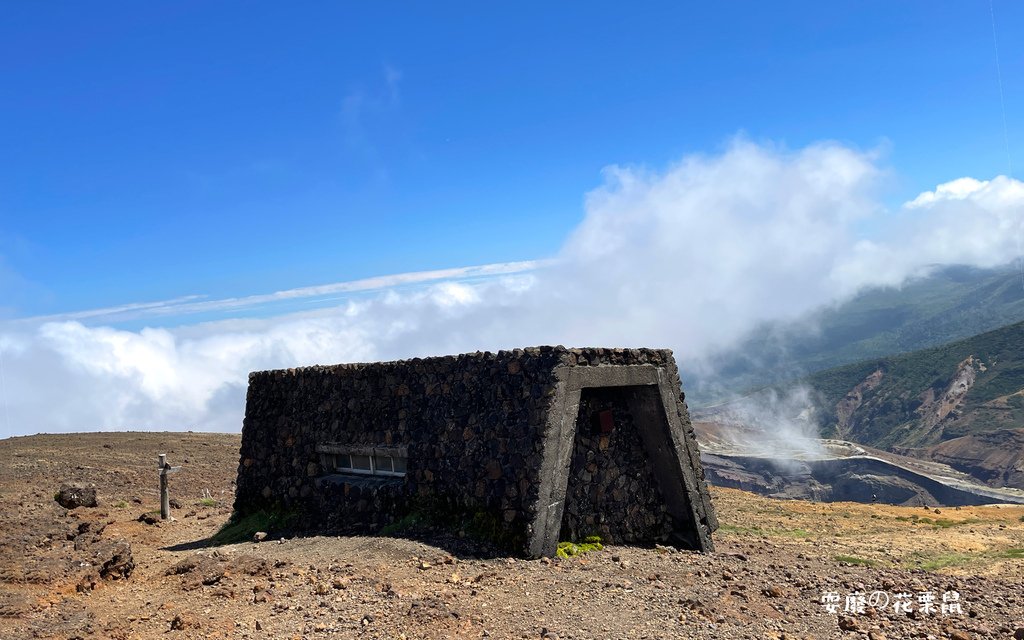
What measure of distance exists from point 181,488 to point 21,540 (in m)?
9.87

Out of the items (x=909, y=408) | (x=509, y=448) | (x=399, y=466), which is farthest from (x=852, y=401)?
(x=509, y=448)

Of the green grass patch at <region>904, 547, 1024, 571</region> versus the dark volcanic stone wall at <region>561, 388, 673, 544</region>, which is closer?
the dark volcanic stone wall at <region>561, 388, 673, 544</region>

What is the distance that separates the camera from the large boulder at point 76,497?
16.6 m

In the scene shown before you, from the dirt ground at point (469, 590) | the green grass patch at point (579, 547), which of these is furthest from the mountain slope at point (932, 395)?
the green grass patch at point (579, 547)

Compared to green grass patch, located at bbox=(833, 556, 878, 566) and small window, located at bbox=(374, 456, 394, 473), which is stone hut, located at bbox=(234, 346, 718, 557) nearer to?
small window, located at bbox=(374, 456, 394, 473)

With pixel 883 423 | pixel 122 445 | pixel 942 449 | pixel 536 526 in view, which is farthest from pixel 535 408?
pixel 883 423

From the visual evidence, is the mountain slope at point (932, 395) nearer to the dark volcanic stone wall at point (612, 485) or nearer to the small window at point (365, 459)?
the dark volcanic stone wall at point (612, 485)

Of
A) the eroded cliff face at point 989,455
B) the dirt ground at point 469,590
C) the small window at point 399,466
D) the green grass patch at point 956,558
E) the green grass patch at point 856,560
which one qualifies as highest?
the small window at point 399,466

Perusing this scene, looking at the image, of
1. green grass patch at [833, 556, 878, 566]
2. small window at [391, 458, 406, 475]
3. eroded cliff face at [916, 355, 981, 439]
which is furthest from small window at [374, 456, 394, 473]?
eroded cliff face at [916, 355, 981, 439]

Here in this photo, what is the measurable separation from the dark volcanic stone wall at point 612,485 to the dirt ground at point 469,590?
57 cm

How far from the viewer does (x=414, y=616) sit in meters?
7.30

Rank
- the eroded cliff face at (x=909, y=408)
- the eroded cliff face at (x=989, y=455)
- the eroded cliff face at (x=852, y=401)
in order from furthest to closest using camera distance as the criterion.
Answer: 1. the eroded cliff face at (x=852, y=401)
2. the eroded cliff face at (x=909, y=408)
3. the eroded cliff face at (x=989, y=455)

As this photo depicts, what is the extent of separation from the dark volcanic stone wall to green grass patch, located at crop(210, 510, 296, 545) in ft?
19.1

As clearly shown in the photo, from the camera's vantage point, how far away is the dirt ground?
289 inches
